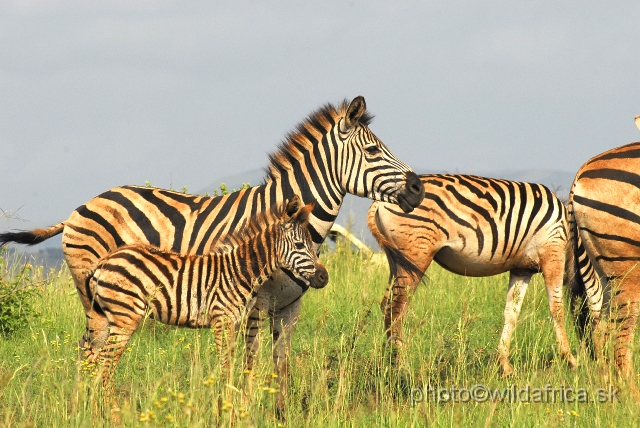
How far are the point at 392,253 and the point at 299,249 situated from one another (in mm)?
1761

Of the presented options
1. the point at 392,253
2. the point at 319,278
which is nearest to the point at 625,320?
the point at 392,253

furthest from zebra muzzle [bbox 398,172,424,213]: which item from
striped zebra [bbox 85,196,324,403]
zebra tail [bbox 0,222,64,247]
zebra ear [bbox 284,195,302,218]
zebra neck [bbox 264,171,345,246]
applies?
zebra tail [bbox 0,222,64,247]

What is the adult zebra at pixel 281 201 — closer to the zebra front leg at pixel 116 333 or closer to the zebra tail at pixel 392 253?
the zebra front leg at pixel 116 333

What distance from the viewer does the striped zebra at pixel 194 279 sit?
5773mm

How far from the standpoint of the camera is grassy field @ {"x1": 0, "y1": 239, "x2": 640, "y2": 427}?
15.9ft

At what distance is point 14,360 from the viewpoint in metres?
8.01

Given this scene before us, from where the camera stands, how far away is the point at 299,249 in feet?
20.0

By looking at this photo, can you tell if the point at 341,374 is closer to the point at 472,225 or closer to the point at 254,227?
the point at 254,227

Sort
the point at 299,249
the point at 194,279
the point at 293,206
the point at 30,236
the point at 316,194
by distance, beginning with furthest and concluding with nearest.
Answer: the point at 30,236 < the point at 316,194 < the point at 293,206 < the point at 299,249 < the point at 194,279

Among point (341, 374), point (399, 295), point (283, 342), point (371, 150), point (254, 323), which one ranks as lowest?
point (341, 374)

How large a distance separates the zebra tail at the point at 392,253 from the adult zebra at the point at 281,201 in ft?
3.38

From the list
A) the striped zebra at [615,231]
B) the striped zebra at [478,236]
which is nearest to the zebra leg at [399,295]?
the striped zebra at [478,236]

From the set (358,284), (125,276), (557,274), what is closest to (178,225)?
(125,276)

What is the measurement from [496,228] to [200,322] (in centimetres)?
341
